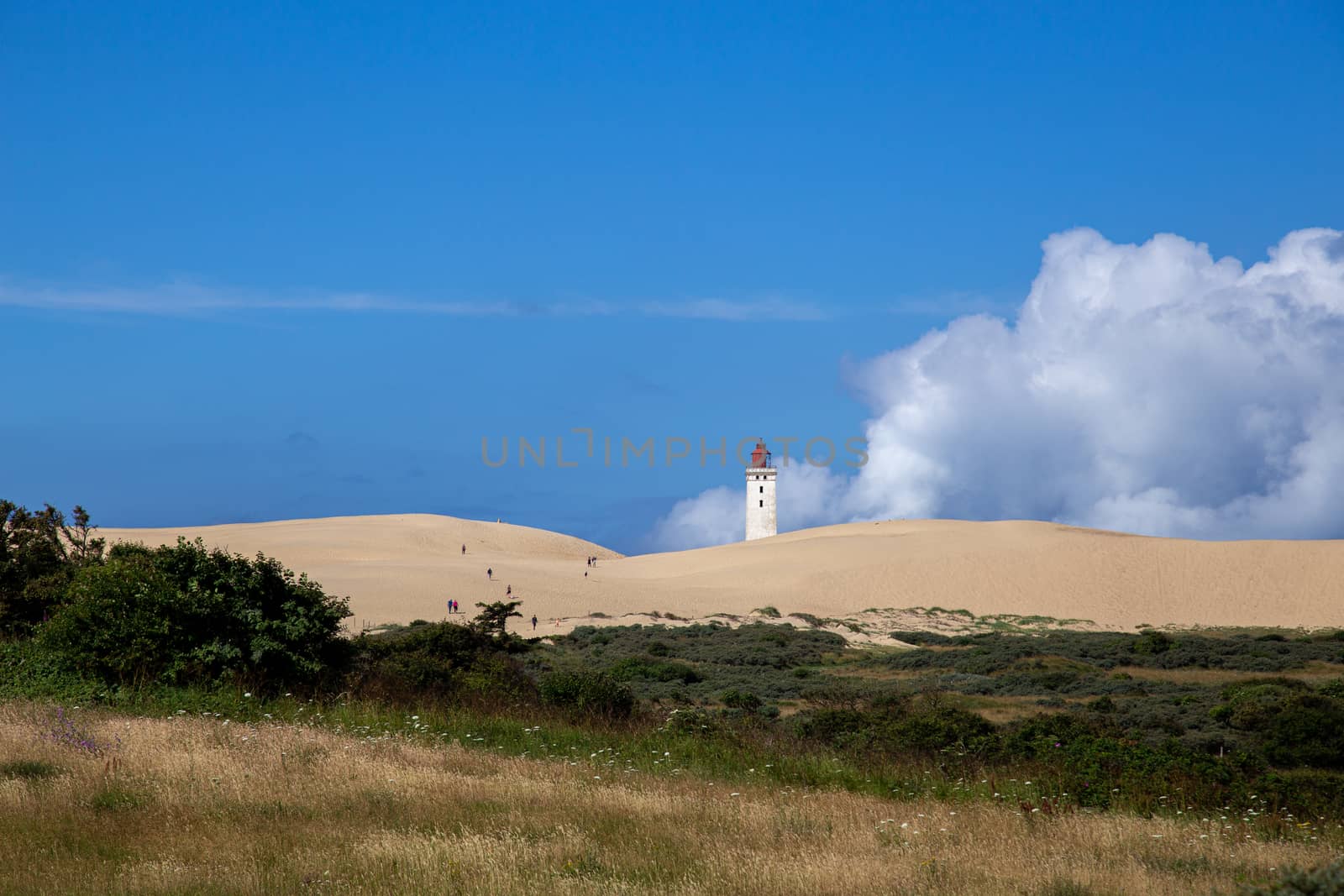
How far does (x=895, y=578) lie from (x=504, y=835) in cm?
6444

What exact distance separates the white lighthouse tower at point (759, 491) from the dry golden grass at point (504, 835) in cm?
10210

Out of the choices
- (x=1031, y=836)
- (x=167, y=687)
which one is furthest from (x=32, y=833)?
(x=1031, y=836)

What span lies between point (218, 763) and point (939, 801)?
6548mm

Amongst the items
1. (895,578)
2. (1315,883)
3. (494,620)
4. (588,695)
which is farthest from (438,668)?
(895,578)

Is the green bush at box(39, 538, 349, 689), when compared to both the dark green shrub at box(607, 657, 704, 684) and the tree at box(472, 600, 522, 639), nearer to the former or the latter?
the tree at box(472, 600, 522, 639)

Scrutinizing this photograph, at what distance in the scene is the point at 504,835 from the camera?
7973 millimetres

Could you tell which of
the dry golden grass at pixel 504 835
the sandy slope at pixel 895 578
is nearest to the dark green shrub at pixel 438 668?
the dry golden grass at pixel 504 835

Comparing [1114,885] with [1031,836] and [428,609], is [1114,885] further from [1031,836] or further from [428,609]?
[428,609]

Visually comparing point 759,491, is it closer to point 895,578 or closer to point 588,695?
point 895,578

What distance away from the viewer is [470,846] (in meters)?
7.50

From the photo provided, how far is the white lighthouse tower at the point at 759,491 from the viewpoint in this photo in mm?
112438

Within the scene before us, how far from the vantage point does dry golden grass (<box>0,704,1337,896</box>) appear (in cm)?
701

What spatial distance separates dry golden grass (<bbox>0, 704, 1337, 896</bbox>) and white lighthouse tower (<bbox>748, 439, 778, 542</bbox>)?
10210 centimetres

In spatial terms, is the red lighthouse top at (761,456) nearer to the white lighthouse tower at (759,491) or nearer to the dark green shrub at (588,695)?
the white lighthouse tower at (759,491)
